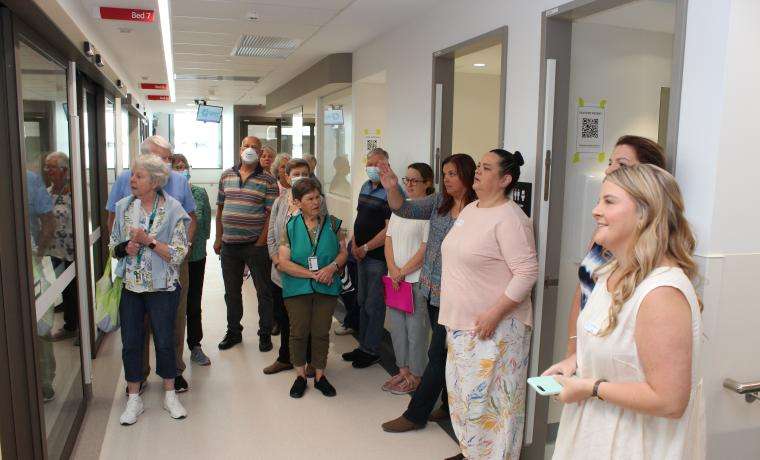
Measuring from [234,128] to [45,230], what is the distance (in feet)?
40.2

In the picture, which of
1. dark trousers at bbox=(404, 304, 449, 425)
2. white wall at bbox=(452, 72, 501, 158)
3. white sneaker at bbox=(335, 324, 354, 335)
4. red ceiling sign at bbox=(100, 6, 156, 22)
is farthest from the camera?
white wall at bbox=(452, 72, 501, 158)

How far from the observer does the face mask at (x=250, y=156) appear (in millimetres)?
4469

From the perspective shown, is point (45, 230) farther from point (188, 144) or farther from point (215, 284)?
point (188, 144)

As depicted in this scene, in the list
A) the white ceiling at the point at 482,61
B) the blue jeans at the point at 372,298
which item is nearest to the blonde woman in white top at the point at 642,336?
the blue jeans at the point at 372,298

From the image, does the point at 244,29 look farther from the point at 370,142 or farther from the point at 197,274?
the point at 197,274

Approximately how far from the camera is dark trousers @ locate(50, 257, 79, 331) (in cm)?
339

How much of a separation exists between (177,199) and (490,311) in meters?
2.24

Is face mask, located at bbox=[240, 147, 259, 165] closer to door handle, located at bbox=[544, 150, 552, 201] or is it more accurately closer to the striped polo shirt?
the striped polo shirt

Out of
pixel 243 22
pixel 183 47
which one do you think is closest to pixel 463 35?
pixel 243 22

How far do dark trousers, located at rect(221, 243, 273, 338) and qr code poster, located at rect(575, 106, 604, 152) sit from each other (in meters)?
2.56

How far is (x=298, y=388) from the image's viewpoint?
12.9 ft

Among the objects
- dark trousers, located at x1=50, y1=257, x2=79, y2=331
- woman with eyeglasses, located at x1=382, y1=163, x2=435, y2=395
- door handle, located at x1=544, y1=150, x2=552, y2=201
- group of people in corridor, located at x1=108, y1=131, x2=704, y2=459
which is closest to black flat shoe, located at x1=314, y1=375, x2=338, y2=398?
group of people in corridor, located at x1=108, y1=131, x2=704, y2=459

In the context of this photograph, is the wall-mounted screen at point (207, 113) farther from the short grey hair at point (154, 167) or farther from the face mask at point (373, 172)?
the short grey hair at point (154, 167)

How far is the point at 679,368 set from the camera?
140 centimetres
